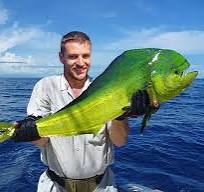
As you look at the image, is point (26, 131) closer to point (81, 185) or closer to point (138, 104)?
point (138, 104)

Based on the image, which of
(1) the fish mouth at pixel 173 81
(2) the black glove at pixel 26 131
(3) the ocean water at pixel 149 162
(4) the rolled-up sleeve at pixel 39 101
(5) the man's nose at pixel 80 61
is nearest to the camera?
(1) the fish mouth at pixel 173 81

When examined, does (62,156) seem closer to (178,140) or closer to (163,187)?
(163,187)

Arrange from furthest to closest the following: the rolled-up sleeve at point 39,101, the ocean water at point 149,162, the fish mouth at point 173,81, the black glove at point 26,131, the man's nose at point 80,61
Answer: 1. the ocean water at point 149,162
2. the rolled-up sleeve at point 39,101
3. the man's nose at point 80,61
4. the black glove at point 26,131
5. the fish mouth at point 173,81

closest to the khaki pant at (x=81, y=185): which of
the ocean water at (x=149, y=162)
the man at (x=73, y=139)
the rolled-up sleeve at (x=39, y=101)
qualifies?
the man at (x=73, y=139)

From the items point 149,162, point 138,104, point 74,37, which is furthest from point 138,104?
point 149,162

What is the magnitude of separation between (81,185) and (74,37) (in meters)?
1.43

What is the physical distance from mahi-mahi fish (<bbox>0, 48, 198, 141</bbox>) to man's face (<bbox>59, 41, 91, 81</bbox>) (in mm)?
893

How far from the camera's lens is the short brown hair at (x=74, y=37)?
11.4ft

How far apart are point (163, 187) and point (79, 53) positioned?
4932 mm

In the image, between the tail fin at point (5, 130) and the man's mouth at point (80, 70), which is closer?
the tail fin at point (5, 130)

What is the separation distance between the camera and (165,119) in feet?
57.3

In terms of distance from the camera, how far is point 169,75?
7.58ft

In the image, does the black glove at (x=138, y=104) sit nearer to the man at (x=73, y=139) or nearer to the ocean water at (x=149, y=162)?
the man at (x=73, y=139)

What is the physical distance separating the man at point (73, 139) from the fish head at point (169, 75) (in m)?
1.13
